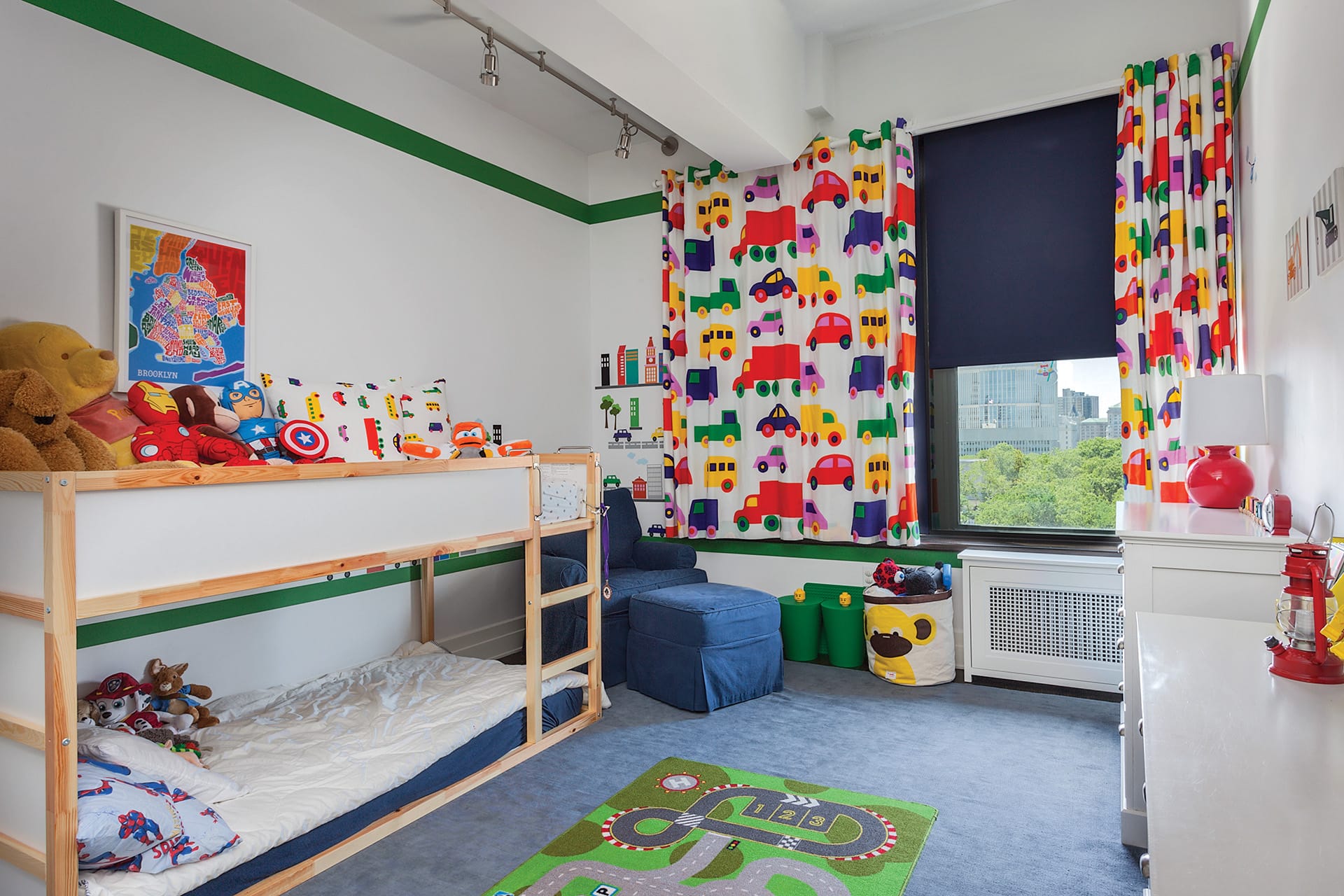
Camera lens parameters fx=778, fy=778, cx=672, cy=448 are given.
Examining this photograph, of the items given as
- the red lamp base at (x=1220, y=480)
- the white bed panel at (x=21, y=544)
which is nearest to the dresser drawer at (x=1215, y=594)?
the red lamp base at (x=1220, y=480)

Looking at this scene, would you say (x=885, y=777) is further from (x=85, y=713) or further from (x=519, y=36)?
(x=519, y=36)

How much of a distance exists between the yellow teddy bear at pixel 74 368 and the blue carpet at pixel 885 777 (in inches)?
55.8

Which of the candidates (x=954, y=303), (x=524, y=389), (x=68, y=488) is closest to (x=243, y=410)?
(x=68, y=488)

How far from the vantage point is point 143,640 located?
260 centimetres

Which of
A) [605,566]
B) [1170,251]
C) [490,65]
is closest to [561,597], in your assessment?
[605,566]

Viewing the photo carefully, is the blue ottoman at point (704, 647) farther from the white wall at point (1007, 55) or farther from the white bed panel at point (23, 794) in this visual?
the white wall at point (1007, 55)

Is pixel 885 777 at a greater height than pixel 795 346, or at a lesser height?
lesser

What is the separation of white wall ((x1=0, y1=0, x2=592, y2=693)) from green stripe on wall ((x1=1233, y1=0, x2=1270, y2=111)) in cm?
330

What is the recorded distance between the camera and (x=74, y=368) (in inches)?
87.8

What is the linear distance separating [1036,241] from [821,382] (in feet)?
3.91

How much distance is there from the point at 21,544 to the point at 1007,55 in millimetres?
4097

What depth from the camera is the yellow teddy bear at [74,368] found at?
2197mm

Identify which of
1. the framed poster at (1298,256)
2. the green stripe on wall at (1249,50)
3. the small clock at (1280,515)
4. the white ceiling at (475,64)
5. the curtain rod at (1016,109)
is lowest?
the small clock at (1280,515)

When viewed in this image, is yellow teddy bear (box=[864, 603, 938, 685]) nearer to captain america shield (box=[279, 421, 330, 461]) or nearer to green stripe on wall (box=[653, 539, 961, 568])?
green stripe on wall (box=[653, 539, 961, 568])
